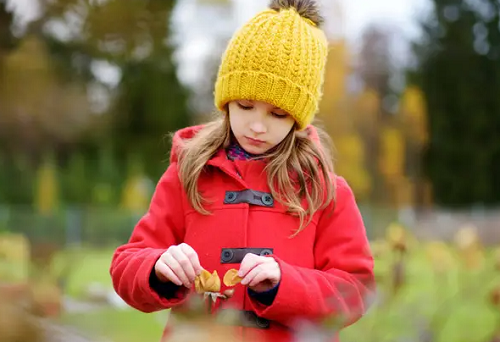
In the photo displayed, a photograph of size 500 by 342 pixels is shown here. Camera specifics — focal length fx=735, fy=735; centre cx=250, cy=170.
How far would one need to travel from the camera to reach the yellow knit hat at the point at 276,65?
180 cm

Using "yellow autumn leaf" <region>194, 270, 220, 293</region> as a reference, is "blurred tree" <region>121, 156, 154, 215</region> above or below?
above

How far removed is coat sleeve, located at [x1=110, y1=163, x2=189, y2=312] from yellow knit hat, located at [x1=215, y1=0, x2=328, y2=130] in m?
0.28

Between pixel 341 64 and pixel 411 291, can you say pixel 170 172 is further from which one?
pixel 341 64

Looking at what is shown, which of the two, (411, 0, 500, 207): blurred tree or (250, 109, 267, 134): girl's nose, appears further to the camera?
(411, 0, 500, 207): blurred tree

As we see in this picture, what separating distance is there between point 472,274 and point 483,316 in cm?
50

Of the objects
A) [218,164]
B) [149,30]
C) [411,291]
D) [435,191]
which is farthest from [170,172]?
[435,191]

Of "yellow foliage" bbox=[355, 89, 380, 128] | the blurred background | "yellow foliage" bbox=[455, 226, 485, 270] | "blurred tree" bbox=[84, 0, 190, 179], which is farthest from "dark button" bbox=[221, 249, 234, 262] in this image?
"yellow foliage" bbox=[355, 89, 380, 128]

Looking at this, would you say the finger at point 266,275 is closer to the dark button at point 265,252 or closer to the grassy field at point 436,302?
the dark button at point 265,252

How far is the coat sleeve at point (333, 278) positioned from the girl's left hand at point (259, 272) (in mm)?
18

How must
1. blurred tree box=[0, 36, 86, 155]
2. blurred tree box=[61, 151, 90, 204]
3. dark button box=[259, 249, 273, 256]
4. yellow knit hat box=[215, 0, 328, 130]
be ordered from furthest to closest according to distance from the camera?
blurred tree box=[61, 151, 90, 204] < blurred tree box=[0, 36, 86, 155] < yellow knit hat box=[215, 0, 328, 130] < dark button box=[259, 249, 273, 256]

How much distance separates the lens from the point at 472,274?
4.81 meters

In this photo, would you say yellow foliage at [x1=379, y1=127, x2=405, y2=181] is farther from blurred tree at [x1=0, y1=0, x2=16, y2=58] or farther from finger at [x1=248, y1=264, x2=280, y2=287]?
finger at [x1=248, y1=264, x2=280, y2=287]

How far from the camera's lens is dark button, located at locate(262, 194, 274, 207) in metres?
1.75

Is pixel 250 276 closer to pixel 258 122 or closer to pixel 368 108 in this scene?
pixel 258 122
